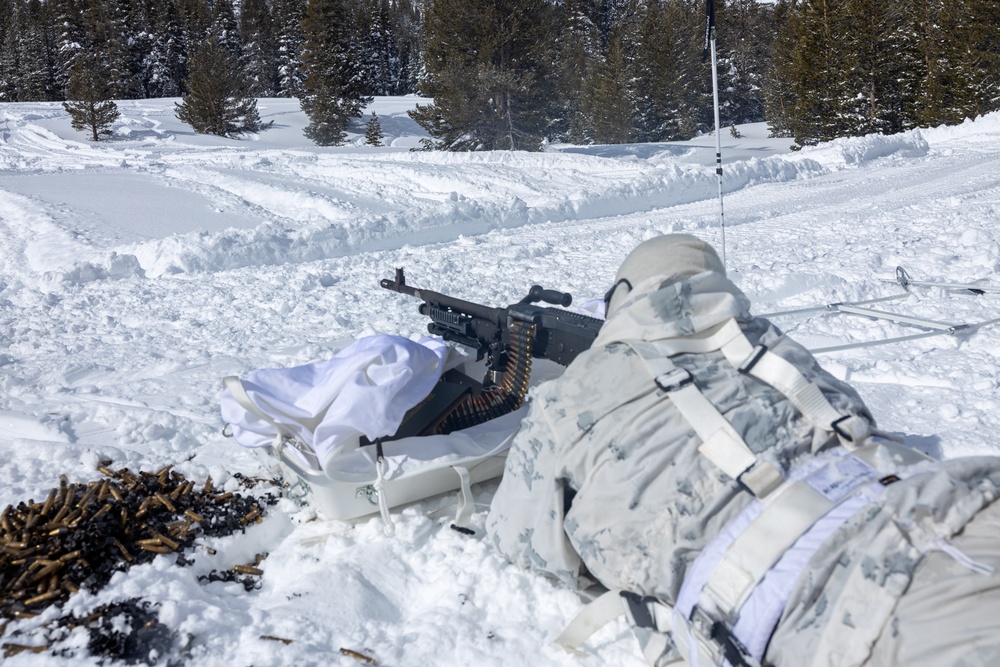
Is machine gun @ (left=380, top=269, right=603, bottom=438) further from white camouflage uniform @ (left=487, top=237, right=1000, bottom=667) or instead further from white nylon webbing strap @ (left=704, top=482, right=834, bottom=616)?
white nylon webbing strap @ (left=704, top=482, right=834, bottom=616)

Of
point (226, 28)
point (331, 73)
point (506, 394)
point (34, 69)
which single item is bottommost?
point (506, 394)

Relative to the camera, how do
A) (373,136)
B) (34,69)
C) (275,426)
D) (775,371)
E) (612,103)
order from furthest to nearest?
(34,69) < (612,103) < (373,136) < (275,426) < (775,371)

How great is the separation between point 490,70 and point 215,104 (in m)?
13.8

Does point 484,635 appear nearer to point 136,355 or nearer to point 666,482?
point 666,482

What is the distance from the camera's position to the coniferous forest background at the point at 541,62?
20656mm

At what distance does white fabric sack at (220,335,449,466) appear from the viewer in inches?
103

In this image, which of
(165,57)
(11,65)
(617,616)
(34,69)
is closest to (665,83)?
(617,616)

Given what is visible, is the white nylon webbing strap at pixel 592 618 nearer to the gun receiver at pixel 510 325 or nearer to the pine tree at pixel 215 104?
the gun receiver at pixel 510 325

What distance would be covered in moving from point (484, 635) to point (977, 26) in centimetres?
2589

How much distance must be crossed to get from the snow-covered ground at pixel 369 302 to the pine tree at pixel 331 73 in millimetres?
15710

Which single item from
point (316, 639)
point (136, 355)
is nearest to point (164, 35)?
point (136, 355)

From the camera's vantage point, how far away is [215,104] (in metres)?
28.4

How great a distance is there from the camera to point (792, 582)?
145cm

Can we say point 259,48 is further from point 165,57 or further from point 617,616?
point 617,616
